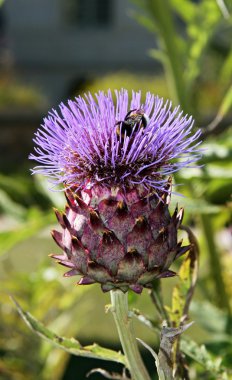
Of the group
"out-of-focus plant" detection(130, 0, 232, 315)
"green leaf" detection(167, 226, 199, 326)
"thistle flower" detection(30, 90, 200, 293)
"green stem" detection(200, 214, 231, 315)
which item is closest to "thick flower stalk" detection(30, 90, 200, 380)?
"thistle flower" detection(30, 90, 200, 293)

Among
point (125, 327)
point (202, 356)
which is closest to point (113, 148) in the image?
point (125, 327)

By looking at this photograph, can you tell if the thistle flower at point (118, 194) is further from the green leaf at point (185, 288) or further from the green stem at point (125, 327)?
the green leaf at point (185, 288)

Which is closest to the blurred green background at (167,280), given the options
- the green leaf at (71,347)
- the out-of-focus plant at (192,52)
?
the out-of-focus plant at (192,52)

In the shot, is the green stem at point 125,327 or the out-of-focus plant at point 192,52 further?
the out-of-focus plant at point 192,52

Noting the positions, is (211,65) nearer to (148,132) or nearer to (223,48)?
(223,48)

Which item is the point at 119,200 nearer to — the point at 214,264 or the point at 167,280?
the point at 214,264

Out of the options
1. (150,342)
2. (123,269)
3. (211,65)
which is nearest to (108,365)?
(150,342)

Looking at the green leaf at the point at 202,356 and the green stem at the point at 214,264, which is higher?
the green stem at the point at 214,264

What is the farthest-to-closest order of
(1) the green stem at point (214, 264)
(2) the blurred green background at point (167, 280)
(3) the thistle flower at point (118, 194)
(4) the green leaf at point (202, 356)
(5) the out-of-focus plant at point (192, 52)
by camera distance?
1. (1) the green stem at point (214, 264)
2. (5) the out-of-focus plant at point (192, 52)
3. (2) the blurred green background at point (167, 280)
4. (4) the green leaf at point (202, 356)
5. (3) the thistle flower at point (118, 194)
